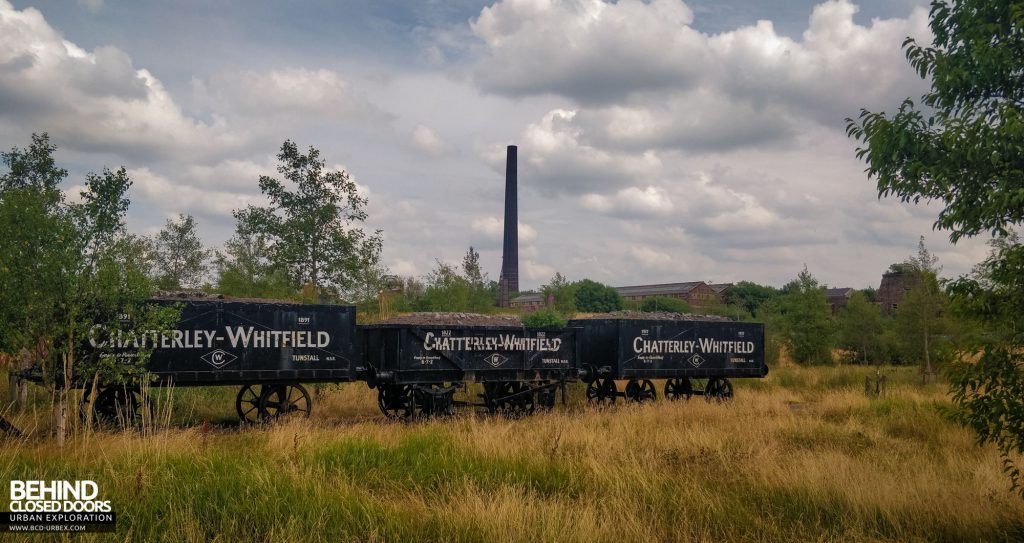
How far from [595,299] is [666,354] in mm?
75928

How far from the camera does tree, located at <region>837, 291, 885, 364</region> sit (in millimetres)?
39031

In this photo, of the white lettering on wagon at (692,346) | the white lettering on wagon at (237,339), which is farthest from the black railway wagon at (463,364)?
the white lettering on wagon at (692,346)

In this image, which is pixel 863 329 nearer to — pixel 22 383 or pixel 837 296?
pixel 22 383

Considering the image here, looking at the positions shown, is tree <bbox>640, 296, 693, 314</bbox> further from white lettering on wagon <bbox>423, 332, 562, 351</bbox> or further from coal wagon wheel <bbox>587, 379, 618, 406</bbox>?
white lettering on wagon <bbox>423, 332, 562, 351</bbox>

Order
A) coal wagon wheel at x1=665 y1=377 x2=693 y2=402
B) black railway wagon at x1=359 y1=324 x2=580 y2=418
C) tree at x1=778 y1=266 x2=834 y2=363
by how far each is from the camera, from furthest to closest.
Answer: tree at x1=778 y1=266 x2=834 y2=363 < coal wagon wheel at x1=665 y1=377 x2=693 y2=402 < black railway wagon at x1=359 y1=324 x2=580 y2=418

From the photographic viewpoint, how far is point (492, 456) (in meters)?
9.68

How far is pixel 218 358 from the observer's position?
13359 millimetres

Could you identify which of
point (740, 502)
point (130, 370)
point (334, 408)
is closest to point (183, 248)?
point (334, 408)

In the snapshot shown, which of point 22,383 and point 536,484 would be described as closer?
point 536,484

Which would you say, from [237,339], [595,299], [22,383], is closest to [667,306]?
[595,299]

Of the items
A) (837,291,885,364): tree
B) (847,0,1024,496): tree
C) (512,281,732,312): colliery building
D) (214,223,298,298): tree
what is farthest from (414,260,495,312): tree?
(512,281,732,312): colliery building

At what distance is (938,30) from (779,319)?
37.2 meters

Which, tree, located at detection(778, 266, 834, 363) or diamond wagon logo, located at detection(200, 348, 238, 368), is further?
tree, located at detection(778, 266, 834, 363)

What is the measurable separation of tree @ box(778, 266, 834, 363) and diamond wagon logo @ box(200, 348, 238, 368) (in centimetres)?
3189
